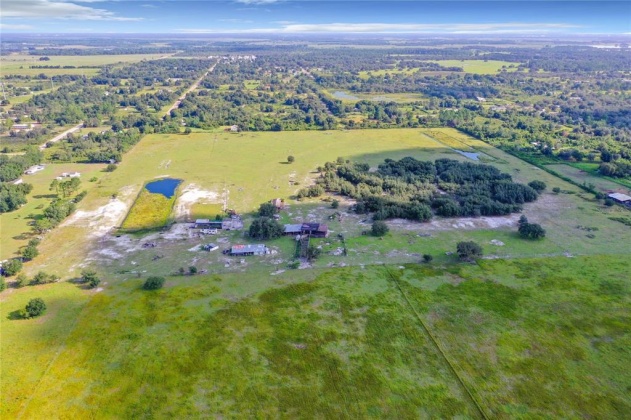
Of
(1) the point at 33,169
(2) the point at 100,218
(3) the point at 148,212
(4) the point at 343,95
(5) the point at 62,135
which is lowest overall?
(2) the point at 100,218

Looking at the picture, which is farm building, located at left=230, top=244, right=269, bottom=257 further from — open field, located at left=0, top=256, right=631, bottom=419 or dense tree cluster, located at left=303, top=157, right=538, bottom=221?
dense tree cluster, located at left=303, top=157, right=538, bottom=221

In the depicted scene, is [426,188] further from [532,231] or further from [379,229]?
[532,231]

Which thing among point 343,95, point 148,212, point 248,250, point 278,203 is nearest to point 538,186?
point 278,203

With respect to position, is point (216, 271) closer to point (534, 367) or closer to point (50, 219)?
point (50, 219)

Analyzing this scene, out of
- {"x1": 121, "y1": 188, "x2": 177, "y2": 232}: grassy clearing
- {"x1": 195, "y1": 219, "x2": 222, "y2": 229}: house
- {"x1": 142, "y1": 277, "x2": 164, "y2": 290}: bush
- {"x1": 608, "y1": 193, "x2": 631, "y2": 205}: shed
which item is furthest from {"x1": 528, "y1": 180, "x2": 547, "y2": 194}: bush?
{"x1": 142, "y1": 277, "x2": 164, "y2": 290}: bush

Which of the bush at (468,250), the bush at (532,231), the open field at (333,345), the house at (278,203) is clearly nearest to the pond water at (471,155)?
the bush at (532,231)

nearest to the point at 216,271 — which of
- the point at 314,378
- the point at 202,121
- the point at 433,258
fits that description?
the point at 314,378
